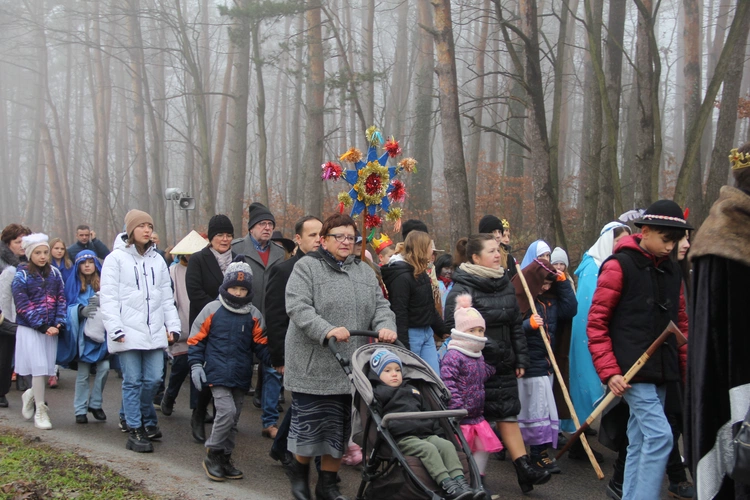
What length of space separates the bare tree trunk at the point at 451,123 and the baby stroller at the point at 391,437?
8.34 meters

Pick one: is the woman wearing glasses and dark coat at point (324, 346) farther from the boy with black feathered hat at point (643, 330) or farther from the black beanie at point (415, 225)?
the black beanie at point (415, 225)

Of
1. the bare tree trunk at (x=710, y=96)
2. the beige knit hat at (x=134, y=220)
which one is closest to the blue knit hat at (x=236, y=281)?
the beige knit hat at (x=134, y=220)

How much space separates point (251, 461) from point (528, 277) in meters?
3.24

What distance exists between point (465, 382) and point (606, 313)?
121cm

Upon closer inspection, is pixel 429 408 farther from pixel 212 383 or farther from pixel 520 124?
pixel 520 124

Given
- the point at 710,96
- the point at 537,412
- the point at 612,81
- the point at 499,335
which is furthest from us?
the point at 612,81

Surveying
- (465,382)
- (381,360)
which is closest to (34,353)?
(381,360)

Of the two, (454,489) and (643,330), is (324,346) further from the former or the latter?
(643,330)

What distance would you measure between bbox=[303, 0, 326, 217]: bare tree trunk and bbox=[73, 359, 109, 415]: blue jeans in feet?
37.1

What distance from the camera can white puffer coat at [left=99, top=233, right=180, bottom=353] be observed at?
7.50 m

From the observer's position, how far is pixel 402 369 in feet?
18.2

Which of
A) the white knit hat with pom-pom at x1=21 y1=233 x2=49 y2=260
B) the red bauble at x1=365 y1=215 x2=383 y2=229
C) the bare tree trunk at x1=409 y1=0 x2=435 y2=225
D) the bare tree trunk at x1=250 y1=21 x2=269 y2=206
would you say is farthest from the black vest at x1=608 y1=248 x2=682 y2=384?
the bare tree trunk at x1=250 y1=21 x2=269 y2=206

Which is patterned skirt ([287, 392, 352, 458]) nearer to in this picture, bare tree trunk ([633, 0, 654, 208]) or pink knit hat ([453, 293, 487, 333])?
pink knit hat ([453, 293, 487, 333])

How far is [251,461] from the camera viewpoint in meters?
7.43
